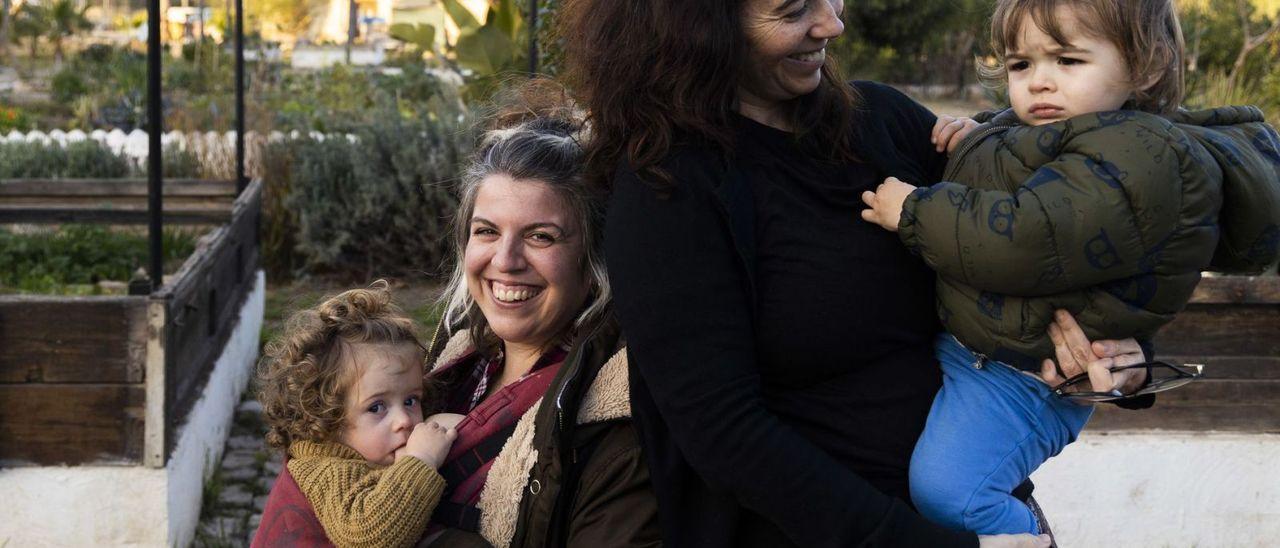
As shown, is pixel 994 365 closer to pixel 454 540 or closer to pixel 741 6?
pixel 741 6

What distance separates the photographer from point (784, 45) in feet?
7.22

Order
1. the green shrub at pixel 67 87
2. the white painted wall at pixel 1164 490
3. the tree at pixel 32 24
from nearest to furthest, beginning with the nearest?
the white painted wall at pixel 1164 490 → the green shrub at pixel 67 87 → the tree at pixel 32 24

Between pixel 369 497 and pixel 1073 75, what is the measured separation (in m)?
1.40

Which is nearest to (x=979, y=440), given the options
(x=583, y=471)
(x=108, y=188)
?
(x=583, y=471)

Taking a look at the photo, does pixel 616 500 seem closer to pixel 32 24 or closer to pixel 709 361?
pixel 709 361

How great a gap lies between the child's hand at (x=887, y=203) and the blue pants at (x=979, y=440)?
0.28 meters

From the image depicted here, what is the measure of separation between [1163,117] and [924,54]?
18764 millimetres

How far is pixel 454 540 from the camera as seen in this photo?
8.08ft

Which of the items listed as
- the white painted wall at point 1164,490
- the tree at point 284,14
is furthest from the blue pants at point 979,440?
the tree at point 284,14

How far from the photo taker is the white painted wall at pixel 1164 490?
16.6 ft

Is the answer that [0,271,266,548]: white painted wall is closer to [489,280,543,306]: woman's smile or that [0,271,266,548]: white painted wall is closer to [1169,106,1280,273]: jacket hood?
[489,280,543,306]: woman's smile

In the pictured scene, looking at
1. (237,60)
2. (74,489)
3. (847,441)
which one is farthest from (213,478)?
(847,441)

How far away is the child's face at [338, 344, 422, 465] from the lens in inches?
106

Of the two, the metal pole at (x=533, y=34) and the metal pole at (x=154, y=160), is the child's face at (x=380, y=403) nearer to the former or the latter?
the metal pole at (x=154, y=160)
